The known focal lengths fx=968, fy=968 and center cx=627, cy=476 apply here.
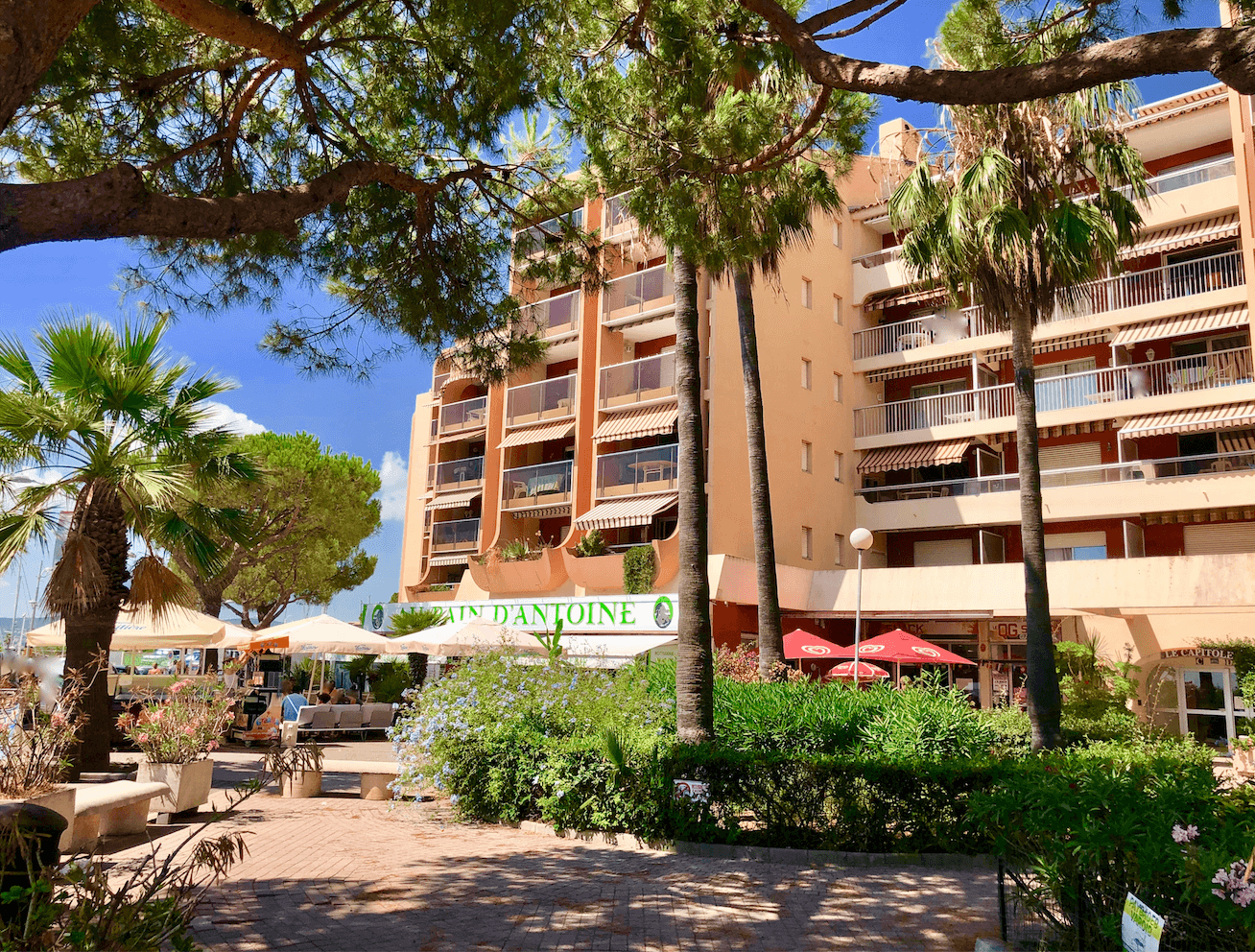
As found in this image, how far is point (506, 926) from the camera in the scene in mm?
5945

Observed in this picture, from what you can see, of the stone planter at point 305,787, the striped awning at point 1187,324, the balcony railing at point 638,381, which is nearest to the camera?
the stone planter at point 305,787

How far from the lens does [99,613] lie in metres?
12.6

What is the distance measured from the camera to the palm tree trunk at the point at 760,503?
16.4 metres

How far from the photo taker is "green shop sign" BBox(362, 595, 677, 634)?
23.9 meters

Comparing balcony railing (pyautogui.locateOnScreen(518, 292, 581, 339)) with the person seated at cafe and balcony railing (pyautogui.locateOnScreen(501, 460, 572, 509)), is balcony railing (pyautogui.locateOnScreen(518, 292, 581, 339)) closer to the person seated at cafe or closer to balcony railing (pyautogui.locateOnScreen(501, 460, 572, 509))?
balcony railing (pyautogui.locateOnScreen(501, 460, 572, 509))

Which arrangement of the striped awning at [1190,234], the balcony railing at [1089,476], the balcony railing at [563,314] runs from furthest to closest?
the balcony railing at [563,314]
the striped awning at [1190,234]
the balcony railing at [1089,476]

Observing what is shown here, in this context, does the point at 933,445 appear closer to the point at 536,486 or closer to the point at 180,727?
the point at 536,486

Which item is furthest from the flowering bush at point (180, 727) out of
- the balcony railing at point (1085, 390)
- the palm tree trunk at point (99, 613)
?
the balcony railing at point (1085, 390)

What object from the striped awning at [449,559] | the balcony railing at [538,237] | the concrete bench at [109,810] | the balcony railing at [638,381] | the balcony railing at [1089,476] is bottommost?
the concrete bench at [109,810]

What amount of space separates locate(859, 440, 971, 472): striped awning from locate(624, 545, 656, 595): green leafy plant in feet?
26.9

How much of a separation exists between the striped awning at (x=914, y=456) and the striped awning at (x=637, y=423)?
654 cm

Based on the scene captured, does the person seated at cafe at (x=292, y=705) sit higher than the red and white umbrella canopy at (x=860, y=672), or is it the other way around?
the red and white umbrella canopy at (x=860, y=672)

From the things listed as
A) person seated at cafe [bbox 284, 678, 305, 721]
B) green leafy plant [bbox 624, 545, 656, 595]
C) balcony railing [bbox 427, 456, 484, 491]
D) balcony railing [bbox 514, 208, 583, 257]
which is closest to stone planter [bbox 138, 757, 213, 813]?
balcony railing [bbox 514, 208, 583, 257]

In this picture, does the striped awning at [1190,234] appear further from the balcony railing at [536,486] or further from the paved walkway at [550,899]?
the paved walkway at [550,899]
